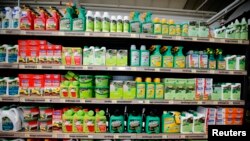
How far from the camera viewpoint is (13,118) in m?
2.45

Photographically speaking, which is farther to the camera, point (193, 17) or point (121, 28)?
point (193, 17)

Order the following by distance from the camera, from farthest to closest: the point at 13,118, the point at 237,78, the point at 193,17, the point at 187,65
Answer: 1. the point at 193,17
2. the point at 237,78
3. the point at 187,65
4. the point at 13,118

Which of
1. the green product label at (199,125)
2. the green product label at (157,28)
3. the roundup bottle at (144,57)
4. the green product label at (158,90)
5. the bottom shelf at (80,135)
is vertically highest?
the green product label at (157,28)

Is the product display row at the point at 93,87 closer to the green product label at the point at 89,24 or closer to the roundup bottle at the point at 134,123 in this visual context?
the roundup bottle at the point at 134,123

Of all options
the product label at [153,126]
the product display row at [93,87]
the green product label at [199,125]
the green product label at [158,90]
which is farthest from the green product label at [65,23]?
the green product label at [199,125]

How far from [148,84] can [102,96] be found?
0.69m

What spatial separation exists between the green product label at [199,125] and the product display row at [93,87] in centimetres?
32

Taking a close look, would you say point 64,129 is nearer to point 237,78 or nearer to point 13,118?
point 13,118

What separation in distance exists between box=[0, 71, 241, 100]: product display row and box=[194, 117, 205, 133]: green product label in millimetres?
320

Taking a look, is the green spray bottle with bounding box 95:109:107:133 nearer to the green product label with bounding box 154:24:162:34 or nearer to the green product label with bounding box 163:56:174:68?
the green product label with bounding box 163:56:174:68

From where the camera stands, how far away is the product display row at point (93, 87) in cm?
251

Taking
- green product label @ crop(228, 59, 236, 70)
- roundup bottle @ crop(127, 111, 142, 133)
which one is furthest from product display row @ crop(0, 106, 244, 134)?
green product label @ crop(228, 59, 236, 70)

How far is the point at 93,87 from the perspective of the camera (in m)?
2.57

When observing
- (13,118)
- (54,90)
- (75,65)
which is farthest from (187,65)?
(13,118)
